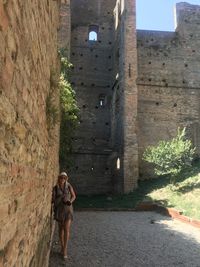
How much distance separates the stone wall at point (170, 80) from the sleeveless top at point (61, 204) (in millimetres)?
15406

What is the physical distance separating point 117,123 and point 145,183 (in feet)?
15.1

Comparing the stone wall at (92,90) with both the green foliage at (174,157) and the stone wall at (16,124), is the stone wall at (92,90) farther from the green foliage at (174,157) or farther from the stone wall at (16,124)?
the stone wall at (16,124)

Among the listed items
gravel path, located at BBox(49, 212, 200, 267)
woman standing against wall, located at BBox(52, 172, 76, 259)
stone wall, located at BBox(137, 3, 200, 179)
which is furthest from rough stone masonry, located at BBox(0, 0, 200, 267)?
woman standing against wall, located at BBox(52, 172, 76, 259)

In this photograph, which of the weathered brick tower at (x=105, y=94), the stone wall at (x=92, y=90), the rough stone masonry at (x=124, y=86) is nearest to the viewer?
the weathered brick tower at (x=105, y=94)

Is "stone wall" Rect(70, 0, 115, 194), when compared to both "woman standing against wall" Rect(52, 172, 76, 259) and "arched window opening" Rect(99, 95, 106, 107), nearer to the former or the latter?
"arched window opening" Rect(99, 95, 106, 107)

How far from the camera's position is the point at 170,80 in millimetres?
23406

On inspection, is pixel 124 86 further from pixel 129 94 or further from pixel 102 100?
pixel 102 100

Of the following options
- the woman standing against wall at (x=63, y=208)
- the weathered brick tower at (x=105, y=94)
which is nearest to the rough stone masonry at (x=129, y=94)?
the weathered brick tower at (x=105, y=94)

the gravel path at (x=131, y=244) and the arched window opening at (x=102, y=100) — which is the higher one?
the arched window opening at (x=102, y=100)

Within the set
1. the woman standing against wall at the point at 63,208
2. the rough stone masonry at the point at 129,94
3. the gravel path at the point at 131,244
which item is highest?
the rough stone masonry at the point at 129,94

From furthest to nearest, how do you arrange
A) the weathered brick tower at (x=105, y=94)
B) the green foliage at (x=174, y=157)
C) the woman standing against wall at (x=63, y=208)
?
1. the weathered brick tower at (x=105, y=94)
2. the green foliage at (x=174, y=157)
3. the woman standing against wall at (x=63, y=208)

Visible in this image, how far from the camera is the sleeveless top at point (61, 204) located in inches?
253

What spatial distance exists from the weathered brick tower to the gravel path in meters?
8.79

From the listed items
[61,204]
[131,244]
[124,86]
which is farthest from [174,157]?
[61,204]
